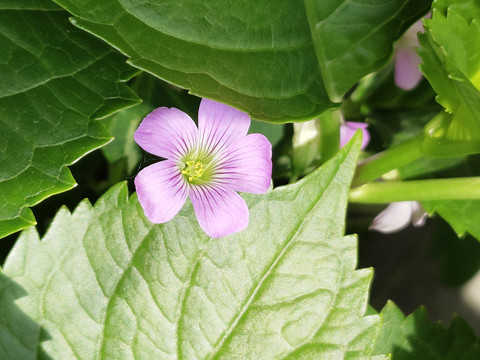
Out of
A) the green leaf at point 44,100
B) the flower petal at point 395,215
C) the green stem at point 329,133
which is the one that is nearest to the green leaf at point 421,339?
the flower petal at point 395,215

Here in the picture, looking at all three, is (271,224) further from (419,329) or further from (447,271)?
(447,271)

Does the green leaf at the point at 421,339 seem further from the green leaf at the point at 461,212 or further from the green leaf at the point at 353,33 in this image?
the green leaf at the point at 353,33

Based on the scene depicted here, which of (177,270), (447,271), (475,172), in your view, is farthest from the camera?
(447,271)

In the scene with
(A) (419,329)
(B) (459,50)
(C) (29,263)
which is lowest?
(A) (419,329)

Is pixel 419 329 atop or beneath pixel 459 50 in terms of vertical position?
beneath

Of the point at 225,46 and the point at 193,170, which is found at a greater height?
the point at 225,46

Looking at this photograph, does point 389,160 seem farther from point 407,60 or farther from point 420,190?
point 407,60

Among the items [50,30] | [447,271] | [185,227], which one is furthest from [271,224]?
[447,271]

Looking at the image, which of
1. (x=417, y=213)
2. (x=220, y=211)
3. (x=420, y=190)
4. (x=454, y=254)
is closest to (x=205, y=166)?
(x=220, y=211)
